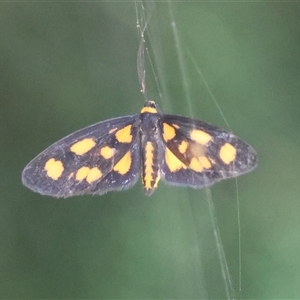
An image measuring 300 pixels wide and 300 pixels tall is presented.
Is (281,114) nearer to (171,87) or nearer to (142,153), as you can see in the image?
(171,87)

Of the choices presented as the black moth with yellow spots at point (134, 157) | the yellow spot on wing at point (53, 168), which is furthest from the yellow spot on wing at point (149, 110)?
A: the yellow spot on wing at point (53, 168)

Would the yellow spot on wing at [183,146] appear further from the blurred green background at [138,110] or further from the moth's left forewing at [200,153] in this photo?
the blurred green background at [138,110]

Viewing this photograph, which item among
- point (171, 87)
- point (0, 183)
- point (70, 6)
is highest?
point (70, 6)

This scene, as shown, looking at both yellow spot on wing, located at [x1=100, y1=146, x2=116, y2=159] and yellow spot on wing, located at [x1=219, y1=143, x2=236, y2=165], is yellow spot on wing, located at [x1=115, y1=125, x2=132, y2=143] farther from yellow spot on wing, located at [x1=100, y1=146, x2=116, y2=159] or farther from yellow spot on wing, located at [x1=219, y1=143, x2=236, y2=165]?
yellow spot on wing, located at [x1=219, y1=143, x2=236, y2=165]

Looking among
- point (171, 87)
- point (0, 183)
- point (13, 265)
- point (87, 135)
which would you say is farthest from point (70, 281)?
point (87, 135)

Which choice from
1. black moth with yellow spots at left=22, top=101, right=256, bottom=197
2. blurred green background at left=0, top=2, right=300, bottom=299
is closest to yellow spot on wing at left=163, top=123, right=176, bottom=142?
black moth with yellow spots at left=22, top=101, right=256, bottom=197

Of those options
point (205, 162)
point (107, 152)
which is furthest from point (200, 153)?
point (107, 152)
